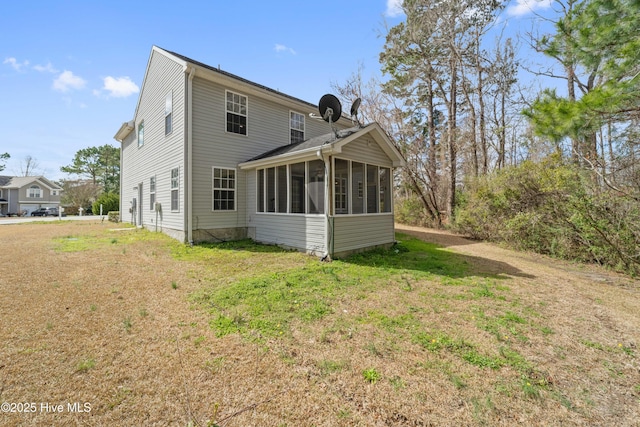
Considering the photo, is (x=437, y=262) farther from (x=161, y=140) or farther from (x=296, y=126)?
(x=161, y=140)

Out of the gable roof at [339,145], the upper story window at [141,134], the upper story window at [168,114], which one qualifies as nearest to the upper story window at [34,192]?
the upper story window at [141,134]

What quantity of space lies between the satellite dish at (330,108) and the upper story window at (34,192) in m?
52.4

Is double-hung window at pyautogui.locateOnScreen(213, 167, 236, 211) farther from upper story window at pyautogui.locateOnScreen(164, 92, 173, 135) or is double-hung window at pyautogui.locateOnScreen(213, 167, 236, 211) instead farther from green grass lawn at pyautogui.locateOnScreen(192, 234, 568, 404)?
green grass lawn at pyautogui.locateOnScreen(192, 234, 568, 404)

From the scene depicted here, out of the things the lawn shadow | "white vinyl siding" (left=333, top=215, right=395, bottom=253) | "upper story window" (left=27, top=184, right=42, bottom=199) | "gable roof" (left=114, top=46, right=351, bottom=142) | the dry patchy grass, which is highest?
"gable roof" (left=114, top=46, right=351, bottom=142)

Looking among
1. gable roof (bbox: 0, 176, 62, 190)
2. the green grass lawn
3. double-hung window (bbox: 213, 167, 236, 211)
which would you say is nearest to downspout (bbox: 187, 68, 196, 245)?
double-hung window (bbox: 213, 167, 236, 211)

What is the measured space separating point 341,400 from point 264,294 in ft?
8.47

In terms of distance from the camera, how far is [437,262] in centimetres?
727

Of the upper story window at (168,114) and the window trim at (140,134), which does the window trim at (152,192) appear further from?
the window trim at (140,134)

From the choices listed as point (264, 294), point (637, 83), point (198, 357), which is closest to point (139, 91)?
point (264, 294)

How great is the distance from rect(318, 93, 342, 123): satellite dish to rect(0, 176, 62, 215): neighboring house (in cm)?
4842

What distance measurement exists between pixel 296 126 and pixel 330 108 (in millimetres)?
4465

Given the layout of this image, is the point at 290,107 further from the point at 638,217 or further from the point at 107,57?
the point at 638,217

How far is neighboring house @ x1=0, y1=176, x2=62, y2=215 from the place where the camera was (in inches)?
1451

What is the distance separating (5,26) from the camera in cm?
770
